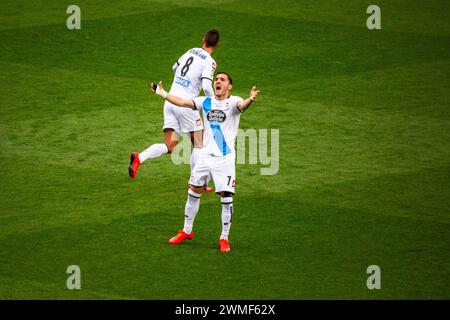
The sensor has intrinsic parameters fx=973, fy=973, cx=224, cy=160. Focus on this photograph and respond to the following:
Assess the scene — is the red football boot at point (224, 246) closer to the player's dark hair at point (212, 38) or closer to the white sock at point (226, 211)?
the white sock at point (226, 211)

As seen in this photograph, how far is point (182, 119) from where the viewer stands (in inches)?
547

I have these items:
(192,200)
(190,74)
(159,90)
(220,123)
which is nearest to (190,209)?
(192,200)

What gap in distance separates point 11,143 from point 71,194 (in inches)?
100

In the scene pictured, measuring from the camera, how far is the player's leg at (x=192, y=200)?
11820 mm

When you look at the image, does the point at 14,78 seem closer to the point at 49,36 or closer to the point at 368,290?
the point at 49,36

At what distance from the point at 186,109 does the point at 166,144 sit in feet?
1.92

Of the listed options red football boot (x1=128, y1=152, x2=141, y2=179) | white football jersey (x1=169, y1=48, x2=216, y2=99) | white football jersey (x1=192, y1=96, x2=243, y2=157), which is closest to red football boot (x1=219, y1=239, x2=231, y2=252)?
white football jersey (x1=192, y1=96, x2=243, y2=157)

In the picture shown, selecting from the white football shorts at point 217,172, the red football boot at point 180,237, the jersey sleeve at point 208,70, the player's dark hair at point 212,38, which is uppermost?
the player's dark hair at point 212,38

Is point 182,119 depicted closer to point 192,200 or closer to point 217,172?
point 192,200

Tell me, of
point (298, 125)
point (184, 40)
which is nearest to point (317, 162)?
point (298, 125)

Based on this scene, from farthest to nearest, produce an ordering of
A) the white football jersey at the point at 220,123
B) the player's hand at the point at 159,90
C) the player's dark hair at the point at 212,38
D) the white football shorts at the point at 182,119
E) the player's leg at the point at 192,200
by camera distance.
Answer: the white football shorts at the point at 182,119 → the player's dark hair at the point at 212,38 → the player's leg at the point at 192,200 → the white football jersey at the point at 220,123 → the player's hand at the point at 159,90

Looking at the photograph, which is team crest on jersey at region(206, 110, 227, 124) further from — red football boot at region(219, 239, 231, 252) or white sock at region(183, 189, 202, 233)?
red football boot at region(219, 239, 231, 252)

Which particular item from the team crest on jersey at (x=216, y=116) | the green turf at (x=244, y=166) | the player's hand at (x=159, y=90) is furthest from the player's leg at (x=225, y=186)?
the player's hand at (x=159, y=90)

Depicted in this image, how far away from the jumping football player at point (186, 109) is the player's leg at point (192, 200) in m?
1.67
